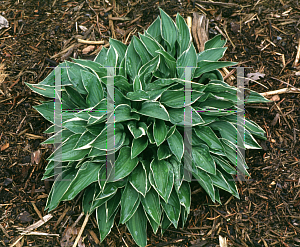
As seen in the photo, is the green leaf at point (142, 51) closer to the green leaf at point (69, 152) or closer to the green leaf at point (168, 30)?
the green leaf at point (168, 30)

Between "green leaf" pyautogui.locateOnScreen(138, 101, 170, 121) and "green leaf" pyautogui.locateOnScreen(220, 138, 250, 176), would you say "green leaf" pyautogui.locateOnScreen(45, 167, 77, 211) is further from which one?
"green leaf" pyautogui.locateOnScreen(220, 138, 250, 176)

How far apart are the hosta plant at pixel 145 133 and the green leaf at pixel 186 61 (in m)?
0.01

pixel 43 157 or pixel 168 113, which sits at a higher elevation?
pixel 168 113

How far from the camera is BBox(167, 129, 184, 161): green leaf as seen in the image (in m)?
2.65

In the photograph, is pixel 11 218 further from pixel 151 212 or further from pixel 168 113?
pixel 168 113

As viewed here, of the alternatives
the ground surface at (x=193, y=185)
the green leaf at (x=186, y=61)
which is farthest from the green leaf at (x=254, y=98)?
the green leaf at (x=186, y=61)

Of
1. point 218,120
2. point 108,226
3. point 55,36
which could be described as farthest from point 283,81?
point 55,36

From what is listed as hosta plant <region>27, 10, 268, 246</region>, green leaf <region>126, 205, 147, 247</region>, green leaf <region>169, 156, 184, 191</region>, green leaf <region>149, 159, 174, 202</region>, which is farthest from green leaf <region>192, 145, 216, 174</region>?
green leaf <region>126, 205, 147, 247</region>

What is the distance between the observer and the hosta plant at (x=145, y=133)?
266cm

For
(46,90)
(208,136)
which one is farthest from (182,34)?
(46,90)

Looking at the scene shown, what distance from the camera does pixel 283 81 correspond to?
3.54m

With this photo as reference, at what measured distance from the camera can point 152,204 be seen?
278 centimetres

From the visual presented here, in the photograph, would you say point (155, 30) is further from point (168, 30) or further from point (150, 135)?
point (150, 135)

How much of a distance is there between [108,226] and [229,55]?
2647mm
